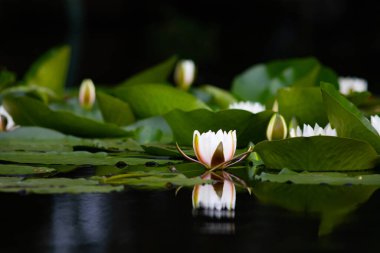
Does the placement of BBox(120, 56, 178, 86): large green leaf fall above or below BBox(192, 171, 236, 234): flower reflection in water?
above

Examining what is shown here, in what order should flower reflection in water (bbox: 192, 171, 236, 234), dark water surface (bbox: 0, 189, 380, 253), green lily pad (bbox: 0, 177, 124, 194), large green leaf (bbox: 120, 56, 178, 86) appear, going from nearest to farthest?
dark water surface (bbox: 0, 189, 380, 253) < flower reflection in water (bbox: 192, 171, 236, 234) < green lily pad (bbox: 0, 177, 124, 194) < large green leaf (bbox: 120, 56, 178, 86)

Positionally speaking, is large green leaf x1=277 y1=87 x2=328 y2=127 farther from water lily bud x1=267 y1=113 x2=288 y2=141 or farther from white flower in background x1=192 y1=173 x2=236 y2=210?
white flower in background x1=192 y1=173 x2=236 y2=210

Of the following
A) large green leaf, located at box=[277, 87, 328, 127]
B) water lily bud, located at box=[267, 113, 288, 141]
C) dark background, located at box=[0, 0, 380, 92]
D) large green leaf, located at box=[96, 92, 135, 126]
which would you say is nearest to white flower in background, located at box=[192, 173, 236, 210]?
water lily bud, located at box=[267, 113, 288, 141]

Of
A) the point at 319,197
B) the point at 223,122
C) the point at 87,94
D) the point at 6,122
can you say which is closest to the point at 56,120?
the point at 6,122

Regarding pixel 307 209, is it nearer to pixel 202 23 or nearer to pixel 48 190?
pixel 48 190

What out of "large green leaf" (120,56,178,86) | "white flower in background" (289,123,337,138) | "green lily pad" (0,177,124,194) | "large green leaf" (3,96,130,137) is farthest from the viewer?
"large green leaf" (120,56,178,86)

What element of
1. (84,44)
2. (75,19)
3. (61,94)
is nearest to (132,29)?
(75,19)

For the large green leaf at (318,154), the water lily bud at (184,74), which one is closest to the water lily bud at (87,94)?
the water lily bud at (184,74)

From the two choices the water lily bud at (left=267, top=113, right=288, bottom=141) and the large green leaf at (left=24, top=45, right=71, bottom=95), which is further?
the large green leaf at (left=24, top=45, right=71, bottom=95)
